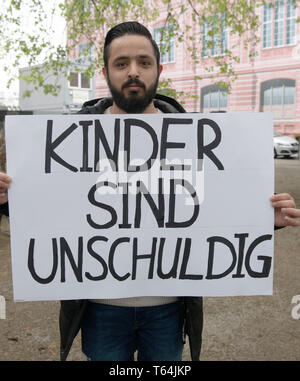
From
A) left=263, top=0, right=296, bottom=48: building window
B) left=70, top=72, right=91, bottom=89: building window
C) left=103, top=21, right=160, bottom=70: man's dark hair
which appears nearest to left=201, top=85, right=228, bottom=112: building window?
left=263, top=0, right=296, bottom=48: building window

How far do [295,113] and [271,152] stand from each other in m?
23.9

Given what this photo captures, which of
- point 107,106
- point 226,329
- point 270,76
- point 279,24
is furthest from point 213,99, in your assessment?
point 107,106

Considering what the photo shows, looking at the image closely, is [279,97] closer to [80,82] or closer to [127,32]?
[80,82]

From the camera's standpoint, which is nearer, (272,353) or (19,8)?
(272,353)

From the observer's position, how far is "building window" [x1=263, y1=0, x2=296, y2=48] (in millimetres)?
23047

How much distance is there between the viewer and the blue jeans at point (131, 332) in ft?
5.33

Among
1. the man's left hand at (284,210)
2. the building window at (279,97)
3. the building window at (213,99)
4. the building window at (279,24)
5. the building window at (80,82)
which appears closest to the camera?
the man's left hand at (284,210)

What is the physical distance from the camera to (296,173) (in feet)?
39.8

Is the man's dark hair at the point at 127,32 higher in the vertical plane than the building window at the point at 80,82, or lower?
lower

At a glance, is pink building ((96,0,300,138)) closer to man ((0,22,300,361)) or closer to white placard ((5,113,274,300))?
man ((0,22,300,361))

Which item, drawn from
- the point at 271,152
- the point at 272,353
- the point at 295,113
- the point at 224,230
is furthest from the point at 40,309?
the point at 295,113

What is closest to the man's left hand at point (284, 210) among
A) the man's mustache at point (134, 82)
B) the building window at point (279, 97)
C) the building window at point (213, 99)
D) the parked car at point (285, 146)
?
the man's mustache at point (134, 82)

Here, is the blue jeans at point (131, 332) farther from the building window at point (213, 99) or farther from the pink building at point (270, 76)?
the building window at point (213, 99)

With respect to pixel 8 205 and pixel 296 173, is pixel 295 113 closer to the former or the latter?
pixel 296 173
